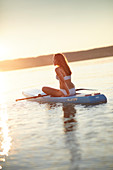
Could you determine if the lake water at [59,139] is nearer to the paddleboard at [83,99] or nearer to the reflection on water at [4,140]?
the reflection on water at [4,140]

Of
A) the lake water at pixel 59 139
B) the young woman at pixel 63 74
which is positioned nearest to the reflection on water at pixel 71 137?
the lake water at pixel 59 139

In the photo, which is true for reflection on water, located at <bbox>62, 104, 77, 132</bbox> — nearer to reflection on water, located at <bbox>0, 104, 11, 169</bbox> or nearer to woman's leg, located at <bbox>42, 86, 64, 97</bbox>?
woman's leg, located at <bbox>42, 86, 64, 97</bbox>

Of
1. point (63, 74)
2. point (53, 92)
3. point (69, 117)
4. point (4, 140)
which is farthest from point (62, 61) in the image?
point (4, 140)

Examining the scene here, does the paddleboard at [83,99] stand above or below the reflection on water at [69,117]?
above

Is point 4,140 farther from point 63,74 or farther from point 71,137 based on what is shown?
point 63,74

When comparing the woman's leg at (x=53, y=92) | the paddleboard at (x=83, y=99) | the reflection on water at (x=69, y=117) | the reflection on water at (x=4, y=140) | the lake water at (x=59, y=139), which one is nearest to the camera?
the lake water at (x=59, y=139)

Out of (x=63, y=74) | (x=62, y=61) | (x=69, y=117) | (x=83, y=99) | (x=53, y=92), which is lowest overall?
(x=69, y=117)

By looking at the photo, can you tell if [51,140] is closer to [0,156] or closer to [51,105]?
[0,156]

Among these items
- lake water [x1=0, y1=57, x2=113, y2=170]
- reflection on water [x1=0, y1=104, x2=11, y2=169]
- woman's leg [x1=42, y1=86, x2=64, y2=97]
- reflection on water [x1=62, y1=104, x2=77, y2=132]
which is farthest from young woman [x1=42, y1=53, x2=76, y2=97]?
reflection on water [x1=0, y1=104, x2=11, y2=169]

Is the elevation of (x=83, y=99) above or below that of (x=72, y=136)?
above

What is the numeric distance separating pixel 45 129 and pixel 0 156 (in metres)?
2.47

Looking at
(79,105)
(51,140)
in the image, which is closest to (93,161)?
(51,140)

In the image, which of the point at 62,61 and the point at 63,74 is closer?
the point at 62,61

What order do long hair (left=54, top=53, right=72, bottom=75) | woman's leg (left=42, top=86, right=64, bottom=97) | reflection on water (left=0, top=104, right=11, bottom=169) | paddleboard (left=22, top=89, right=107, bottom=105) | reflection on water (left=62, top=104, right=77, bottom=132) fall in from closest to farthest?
1. reflection on water (left=0, top=104, right=11, bottom=169)
2. reflection on water (left=62, top=104, right=77, bottom=132)
3. paddleboard (left=22, top=89, right=107, bottom=105)
4. long hair (left=54, top=53, right=72, bottom=75)
5. woman's leg (left=42, top=86, right=64, bottom=97)
